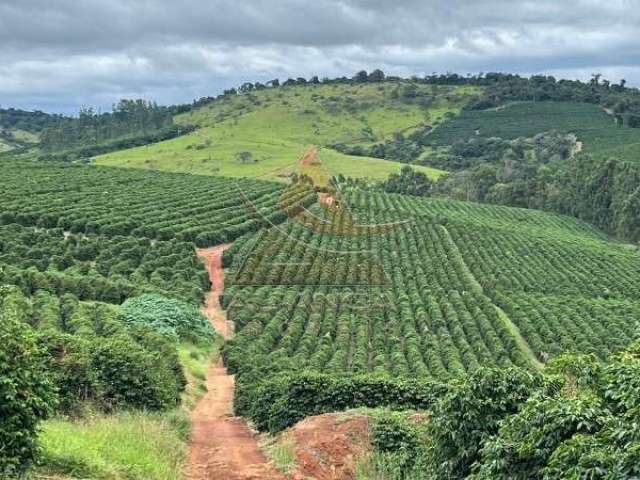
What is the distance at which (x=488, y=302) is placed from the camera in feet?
165

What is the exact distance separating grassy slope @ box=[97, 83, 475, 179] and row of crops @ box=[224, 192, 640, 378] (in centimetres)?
4820

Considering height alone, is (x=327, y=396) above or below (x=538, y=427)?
below

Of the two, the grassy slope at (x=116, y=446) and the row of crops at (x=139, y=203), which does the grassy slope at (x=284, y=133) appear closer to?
the row of crops at (x=139, y=203)

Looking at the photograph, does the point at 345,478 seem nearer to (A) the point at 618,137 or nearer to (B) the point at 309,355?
(B) the point at 309,355

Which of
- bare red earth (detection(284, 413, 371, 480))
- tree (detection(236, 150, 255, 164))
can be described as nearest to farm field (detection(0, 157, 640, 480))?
bare red earth (detection(284, 413, 371, 480))

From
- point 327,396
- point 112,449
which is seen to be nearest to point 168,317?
point 327,396

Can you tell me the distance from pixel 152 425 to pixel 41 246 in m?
35.9

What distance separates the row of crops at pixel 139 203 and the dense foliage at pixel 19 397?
45.0m

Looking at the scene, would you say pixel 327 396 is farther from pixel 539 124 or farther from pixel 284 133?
pixel 539 124

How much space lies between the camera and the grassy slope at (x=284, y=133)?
136750 mm

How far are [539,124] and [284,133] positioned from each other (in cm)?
5699

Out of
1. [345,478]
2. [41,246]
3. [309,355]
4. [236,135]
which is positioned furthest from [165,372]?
[236,135]

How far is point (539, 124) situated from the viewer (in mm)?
176875

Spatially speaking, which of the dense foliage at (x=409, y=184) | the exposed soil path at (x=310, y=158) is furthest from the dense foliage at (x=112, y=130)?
the exposed soil path at (x=310, y=158)
